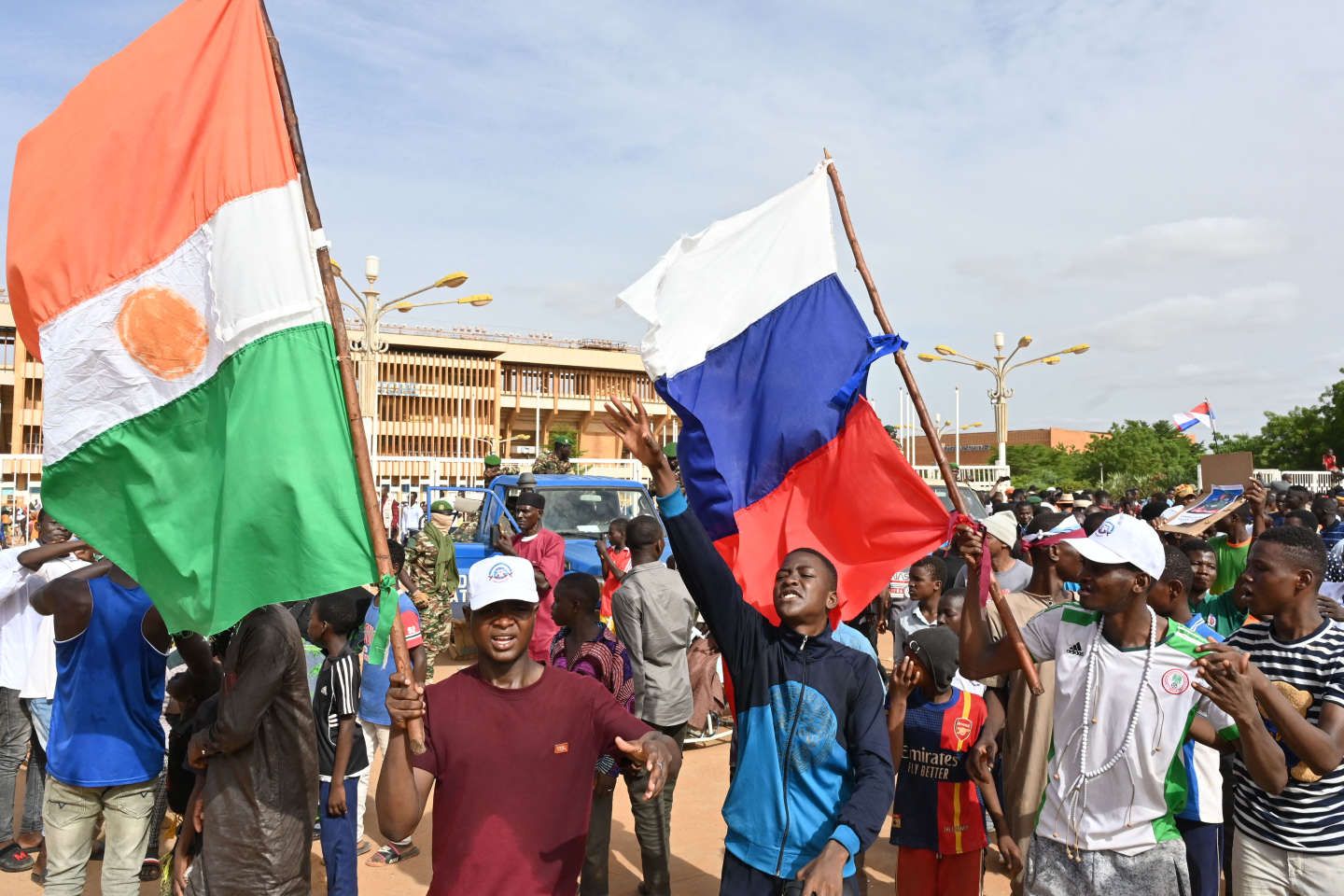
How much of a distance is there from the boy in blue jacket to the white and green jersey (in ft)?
2.21

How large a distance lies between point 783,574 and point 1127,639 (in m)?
1.14

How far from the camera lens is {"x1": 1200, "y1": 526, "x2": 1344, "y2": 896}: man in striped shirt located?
3293 millimetres

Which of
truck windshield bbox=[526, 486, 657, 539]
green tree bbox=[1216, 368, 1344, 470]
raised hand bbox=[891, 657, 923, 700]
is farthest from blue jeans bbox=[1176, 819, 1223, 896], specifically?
green tree bbox=[1216, 368, 1344, 470]

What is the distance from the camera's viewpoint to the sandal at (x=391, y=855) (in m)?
6.36

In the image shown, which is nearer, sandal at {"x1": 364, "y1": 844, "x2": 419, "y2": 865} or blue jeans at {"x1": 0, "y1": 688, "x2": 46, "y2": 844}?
blue jeans at {"x1": 0, "y1": 688, "x2": 46, "y2": 844}

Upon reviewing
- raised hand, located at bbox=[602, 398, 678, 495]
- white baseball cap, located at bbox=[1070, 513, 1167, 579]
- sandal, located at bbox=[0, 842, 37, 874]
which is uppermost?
raised hand, located at bbox=[602, 398, 678, 495]

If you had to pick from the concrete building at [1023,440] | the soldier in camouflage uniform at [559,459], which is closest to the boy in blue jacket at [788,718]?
the soldier in camouflage uniform at [559,459]

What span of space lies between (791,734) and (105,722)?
2961 millimetres

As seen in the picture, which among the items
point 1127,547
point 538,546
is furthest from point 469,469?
point 1127,547

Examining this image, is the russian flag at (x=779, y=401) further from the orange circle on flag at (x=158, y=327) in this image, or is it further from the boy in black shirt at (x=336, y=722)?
the boy in black shirt at (x=336, y=722)

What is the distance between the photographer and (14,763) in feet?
20.7

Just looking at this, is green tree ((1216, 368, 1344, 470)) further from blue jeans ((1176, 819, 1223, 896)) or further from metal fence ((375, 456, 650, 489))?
blue jeans ((1176, 819, 1223, 896))

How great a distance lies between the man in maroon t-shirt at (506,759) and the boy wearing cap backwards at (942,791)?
65.9 inches

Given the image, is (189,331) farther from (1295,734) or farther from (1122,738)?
(1295,734)
